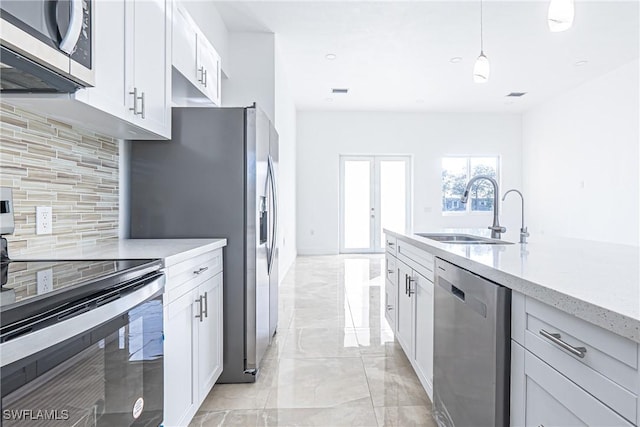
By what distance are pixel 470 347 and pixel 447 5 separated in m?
3.58

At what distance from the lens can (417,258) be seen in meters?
2.11

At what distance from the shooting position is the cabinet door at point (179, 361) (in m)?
1.49

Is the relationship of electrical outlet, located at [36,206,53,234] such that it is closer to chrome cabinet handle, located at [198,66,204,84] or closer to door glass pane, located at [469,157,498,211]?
chrome cabinet handle, located at [198,66,204,84]

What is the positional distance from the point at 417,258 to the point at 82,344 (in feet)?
5.34

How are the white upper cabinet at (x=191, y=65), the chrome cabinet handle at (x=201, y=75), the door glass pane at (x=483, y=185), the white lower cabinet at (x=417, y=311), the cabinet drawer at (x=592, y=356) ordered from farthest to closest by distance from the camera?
the door glass pane at (x=483, y=185), the chrome cabinet handle at (x=201, y=75), the white upper cabinet at (x=191, y=65), the white lower cabinet at (x=417, y=311), the cabinet drawer at (x=592, y=356)

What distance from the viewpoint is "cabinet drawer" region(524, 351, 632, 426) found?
2.56 ft

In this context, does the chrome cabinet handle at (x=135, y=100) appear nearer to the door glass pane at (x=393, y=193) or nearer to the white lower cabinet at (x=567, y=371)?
the white lower cabinet at (x=567, y=371)

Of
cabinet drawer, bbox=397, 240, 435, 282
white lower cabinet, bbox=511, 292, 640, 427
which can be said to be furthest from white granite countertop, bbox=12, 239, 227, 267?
white lower cabinet, bbox=511, 292, 640, 427

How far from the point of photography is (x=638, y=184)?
525cm

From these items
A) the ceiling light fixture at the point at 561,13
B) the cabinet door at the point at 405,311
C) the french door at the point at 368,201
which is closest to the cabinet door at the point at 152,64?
the cabinet door at the point at 405,311

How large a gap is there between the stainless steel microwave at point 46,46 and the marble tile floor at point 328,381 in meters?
1.61

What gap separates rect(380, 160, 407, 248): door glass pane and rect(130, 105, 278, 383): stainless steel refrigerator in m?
6.36

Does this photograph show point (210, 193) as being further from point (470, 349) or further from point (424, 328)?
point (470, 349)

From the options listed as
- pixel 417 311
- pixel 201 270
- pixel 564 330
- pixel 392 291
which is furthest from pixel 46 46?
pixel 392 291
